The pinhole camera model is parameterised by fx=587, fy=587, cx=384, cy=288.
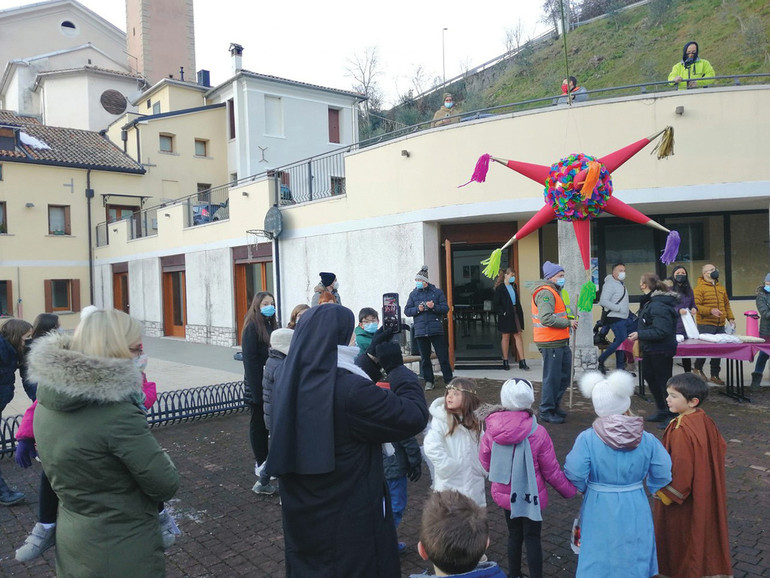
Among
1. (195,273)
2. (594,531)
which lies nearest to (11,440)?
(594,531)

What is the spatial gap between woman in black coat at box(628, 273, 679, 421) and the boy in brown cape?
12.9 feet

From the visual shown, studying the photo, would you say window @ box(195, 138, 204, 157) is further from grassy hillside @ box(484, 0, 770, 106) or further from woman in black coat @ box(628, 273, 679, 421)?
woman in black coat @ box(628, 273, 679, 421)

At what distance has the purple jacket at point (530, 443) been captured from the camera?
11.3 feet

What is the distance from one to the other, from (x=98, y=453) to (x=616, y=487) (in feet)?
8.26

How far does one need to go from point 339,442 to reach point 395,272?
10.2 m

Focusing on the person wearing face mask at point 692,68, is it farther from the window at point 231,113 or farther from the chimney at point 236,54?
the chimney at point 236,54

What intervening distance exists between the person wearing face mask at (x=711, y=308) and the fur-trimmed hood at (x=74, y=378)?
9396mm

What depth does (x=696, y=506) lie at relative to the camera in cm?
328

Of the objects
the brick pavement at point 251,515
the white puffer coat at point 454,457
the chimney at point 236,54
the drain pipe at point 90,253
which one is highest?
the chimney at point 236,54

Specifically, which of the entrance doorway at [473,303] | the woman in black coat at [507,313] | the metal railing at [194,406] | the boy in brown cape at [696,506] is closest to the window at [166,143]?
the entrance doorway at [473,303]

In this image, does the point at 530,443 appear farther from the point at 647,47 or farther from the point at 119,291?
the point at 647,47

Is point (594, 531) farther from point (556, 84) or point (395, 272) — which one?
point (556, 84)

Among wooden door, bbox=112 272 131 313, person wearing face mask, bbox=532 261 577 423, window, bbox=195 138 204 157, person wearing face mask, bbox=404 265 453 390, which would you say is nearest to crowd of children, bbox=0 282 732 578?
person wearing face mask, bbox=532 261 577 423

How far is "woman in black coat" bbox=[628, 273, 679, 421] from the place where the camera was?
23.2 ft
